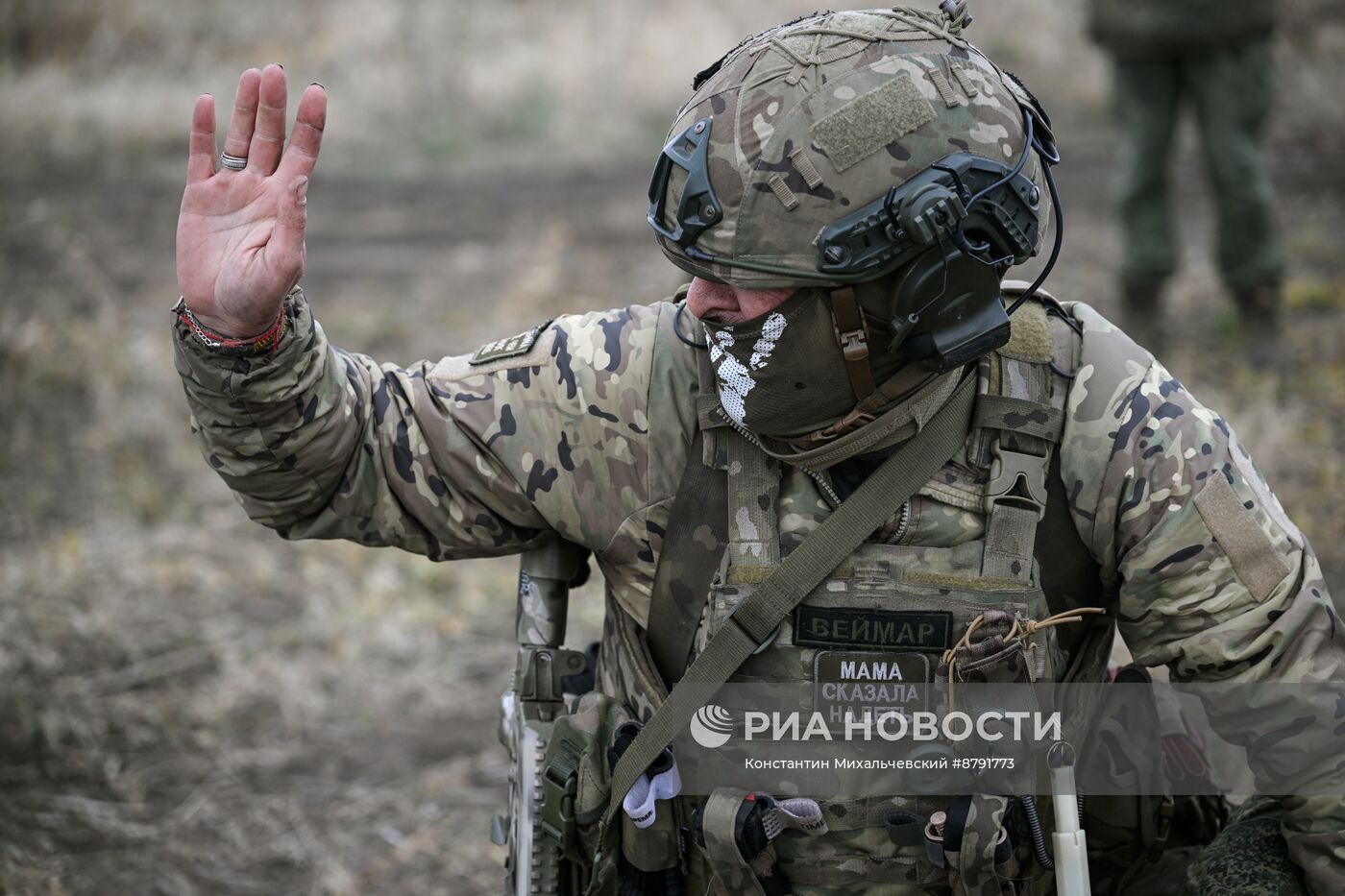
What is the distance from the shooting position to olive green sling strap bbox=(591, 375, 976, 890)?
2.46 meters

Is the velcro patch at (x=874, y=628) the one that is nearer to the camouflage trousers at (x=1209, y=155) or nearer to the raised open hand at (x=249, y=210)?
the raised open hand at (x=249, y=210)

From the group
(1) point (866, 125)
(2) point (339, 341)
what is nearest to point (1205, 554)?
(1) point (866, 125)

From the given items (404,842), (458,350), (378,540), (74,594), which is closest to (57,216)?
(458,350)

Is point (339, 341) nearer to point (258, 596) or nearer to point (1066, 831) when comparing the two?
point (258, 596)

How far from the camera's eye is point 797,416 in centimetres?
244

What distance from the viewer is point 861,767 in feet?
8.36

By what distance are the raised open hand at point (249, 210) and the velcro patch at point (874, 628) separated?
1101 mm

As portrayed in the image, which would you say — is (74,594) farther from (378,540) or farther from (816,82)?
(816,82)

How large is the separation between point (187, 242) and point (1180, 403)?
1.79 metres

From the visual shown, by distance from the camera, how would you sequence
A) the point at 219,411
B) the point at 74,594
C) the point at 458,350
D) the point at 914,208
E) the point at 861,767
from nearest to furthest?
the point at 914,208
the point at 219,411
the point at 861,767
the point at 74,594
the point at 458,350

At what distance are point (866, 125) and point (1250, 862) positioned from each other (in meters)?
1.53

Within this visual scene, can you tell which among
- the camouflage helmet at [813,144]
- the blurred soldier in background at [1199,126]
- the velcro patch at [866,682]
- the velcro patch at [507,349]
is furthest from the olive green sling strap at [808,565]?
the blurred soldier in background at [1199,126]

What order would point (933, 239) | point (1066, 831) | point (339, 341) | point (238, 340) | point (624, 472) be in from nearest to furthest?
point (933, 239)
point (238, 340)
point (1066, 831)
point (624, 472)
point (339, 341)

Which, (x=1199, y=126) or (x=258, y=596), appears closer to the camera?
(x=258, y=596)
